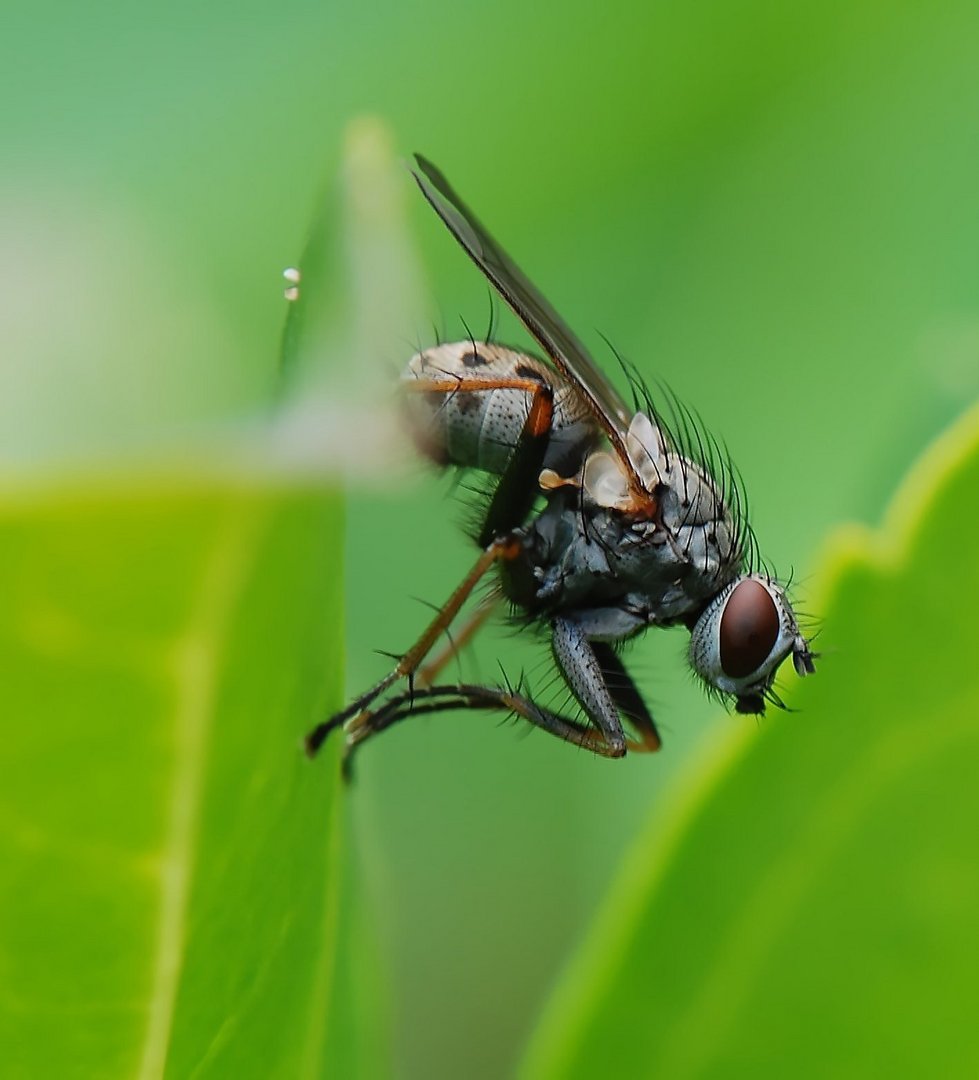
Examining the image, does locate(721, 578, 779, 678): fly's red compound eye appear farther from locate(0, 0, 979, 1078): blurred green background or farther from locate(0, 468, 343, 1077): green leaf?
locate(0, 468, 343, 1077): green leaf

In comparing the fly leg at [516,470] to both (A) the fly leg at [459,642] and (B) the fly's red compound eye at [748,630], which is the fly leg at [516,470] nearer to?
(A) the fly leg at [459,642]

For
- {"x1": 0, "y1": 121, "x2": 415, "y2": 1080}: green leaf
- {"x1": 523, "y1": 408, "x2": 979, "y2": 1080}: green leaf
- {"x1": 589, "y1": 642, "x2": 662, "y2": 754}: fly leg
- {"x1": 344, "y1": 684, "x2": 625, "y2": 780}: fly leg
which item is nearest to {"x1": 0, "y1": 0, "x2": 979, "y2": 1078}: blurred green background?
{"x1": 589, "y1": 642, "x2": 662, "y2": 754}: fly leg


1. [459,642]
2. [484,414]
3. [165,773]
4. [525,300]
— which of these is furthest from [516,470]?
[165,773]

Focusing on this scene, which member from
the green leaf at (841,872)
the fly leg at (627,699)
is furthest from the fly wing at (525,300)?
the green leaf at (841,872)

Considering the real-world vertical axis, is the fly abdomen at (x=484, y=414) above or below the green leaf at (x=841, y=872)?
below

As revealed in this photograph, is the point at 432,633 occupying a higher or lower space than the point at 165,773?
lower

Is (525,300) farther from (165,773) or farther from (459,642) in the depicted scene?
(165,773)
